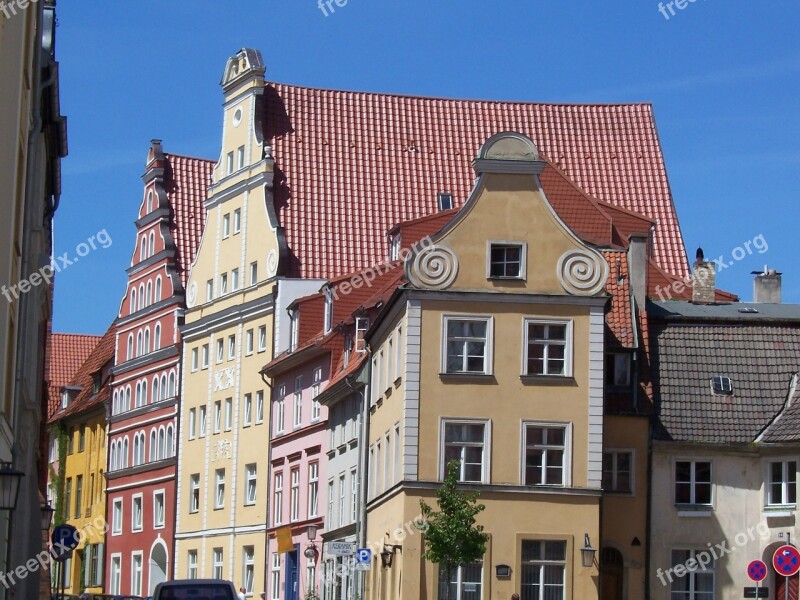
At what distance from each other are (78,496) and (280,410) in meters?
26.2

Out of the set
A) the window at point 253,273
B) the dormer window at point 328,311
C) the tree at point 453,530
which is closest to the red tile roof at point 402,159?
the window at point 253,273

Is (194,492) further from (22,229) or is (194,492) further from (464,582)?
(22,229)

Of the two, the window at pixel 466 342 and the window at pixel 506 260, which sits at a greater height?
the window at pixel 506 260

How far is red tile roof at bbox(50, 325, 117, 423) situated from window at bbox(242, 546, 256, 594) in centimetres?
1819

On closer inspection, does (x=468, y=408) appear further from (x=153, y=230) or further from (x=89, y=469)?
(x=89, y=469)

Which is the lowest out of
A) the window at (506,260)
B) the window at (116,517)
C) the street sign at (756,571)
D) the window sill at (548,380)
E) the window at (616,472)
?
the street sign at (756,571)

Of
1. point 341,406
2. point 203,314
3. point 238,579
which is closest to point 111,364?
point 203,314

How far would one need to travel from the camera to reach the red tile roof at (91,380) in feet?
284

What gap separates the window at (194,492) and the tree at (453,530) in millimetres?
34531

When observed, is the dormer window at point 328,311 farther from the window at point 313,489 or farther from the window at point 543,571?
the window at point 543,571

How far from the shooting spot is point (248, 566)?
69000 mm

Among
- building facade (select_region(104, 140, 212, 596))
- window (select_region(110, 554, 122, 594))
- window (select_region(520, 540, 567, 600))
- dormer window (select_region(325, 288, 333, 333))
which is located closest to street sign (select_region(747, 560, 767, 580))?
window (select_region(520, 540, 567, 600))

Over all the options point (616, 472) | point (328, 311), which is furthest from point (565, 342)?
point (328, 311)

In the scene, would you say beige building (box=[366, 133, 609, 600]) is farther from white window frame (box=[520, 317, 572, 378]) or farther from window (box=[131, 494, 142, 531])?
window (box=[131, 494, 142, 531])
